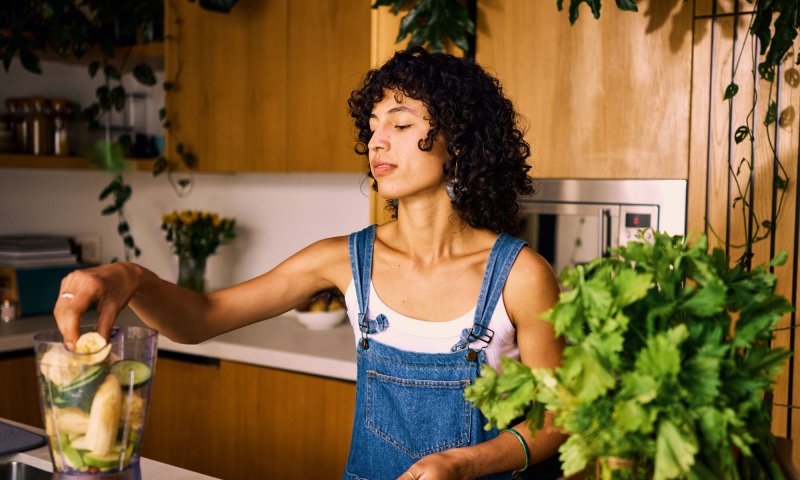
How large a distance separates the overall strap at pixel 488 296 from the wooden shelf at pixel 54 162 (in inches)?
87.0

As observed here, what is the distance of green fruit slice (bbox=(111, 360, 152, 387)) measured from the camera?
0.92 meters

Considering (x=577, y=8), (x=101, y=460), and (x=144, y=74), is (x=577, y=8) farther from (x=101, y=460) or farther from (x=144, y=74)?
(x=144, y=74)

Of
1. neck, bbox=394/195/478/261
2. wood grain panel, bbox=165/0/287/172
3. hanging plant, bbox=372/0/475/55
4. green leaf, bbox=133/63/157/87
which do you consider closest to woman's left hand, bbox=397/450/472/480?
neck, bbox=394/195/478/261

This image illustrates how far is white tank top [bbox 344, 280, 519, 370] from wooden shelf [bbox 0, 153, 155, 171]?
6.78ft

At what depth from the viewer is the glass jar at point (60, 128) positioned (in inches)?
129

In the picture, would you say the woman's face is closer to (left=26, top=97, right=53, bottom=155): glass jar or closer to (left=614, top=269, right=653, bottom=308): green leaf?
Answer: (left=614, top=269, right=653, bottom=308): green leaf

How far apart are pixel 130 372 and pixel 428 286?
0.69 metres

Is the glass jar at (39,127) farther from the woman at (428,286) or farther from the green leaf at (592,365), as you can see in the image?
the green leaf at (592,365)

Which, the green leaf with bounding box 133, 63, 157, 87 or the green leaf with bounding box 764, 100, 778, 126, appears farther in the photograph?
the green leaf with bounding box 133, 63, 157, 87

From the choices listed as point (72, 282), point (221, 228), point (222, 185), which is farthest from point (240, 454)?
point (72, 282)

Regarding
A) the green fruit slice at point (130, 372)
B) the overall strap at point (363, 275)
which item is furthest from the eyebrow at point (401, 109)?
the green fruit slice at point (130, 372)

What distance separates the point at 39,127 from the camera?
3.22 meters

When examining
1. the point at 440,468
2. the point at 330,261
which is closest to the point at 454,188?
the point at 330,261

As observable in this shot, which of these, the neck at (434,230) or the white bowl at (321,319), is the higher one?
the neck at (434,230)
